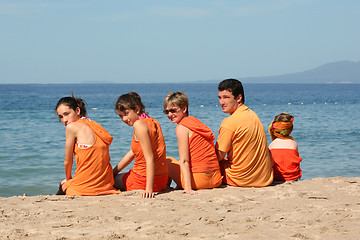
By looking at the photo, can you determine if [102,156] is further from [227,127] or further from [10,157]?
[10,157]

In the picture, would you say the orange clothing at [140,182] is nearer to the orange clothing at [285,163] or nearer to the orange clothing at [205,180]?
the orange clothing at [205,180]

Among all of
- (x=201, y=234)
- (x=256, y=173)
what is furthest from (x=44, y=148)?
(x=201, y=234)

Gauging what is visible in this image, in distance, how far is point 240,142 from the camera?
494 centimetres

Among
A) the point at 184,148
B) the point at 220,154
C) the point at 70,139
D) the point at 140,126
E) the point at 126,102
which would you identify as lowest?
the point at 220,154

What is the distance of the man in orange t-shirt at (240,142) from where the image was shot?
490cm

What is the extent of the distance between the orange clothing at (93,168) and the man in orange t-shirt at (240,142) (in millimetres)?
1313

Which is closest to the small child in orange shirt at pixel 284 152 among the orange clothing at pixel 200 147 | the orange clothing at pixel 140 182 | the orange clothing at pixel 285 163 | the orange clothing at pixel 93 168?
the orange clothing at pixel 285 163

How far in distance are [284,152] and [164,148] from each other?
166 cm

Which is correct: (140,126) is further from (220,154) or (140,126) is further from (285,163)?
(285,163)

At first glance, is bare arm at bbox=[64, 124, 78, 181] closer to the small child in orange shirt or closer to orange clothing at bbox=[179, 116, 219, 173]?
orange clothing at bbox=[179, 116, 219, 173]

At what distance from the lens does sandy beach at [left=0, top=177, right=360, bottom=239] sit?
3547 mm

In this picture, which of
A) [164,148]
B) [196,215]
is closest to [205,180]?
[164,148]

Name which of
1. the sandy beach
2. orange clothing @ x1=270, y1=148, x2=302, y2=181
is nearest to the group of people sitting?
the sandy beach

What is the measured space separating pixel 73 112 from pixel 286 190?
264 centimetres
